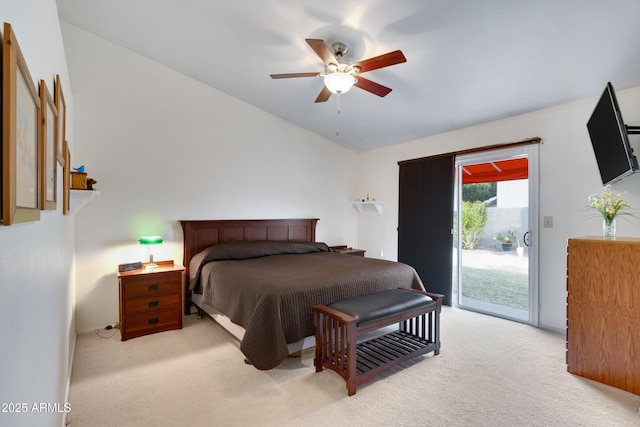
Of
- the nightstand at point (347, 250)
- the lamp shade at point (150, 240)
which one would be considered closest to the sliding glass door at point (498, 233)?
the nightstand at point (347, 250)

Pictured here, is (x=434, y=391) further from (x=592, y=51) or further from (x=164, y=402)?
(x=592, y=51)

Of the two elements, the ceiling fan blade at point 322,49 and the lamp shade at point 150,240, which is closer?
the ceiling fan blade at point 322,49

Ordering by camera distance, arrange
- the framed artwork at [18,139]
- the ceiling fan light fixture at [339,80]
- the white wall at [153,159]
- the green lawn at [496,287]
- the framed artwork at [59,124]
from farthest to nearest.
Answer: the green lawn at [496,287] < the white wall at [153,159] < the ceiling fan light fixture at [339,80] < the framed artwork at [59,124] < the framed artwork at [18,139]

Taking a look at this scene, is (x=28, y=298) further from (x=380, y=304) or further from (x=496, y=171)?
(x=496, y=171)

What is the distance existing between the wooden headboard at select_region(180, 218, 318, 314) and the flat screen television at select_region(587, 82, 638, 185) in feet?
11.5

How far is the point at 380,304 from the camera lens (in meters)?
2.52

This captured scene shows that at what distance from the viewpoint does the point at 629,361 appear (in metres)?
Result: 2.25

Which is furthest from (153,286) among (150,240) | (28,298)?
(28,298)

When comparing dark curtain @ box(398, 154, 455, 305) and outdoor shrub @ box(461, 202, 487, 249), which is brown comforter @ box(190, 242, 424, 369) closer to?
dark curtain @ box(398, 154, 455, 305)

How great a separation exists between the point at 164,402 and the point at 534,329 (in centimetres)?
365

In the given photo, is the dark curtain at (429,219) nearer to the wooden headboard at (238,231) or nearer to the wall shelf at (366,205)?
the wall shelf at (366,205)

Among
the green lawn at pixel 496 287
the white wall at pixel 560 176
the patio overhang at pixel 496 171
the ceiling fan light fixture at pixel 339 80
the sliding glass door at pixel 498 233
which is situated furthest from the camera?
the green lawn at pixel 496 287

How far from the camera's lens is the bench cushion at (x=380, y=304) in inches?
93.1

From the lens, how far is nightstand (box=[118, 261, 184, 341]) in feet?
10.2
